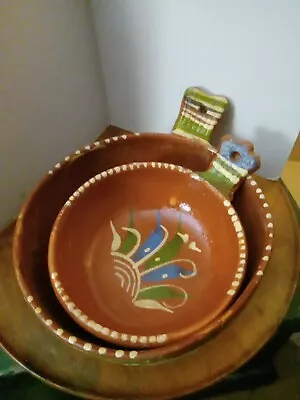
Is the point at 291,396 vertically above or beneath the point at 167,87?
beneath

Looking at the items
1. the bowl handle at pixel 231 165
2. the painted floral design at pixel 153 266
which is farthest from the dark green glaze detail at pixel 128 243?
the bowl handle at pixel 231 165

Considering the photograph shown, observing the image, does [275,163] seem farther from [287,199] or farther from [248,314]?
[248,314]

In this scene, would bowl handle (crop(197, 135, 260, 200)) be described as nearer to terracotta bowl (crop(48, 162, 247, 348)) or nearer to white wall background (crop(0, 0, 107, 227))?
terracotta bowl (crop(48, 162, 247, 348))

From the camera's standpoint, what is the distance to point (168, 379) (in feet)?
1.72

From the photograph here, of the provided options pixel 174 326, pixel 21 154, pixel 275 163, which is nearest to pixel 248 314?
pixel 174 326

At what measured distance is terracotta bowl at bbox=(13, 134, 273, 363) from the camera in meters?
0.51

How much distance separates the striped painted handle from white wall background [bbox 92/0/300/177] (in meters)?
0.01

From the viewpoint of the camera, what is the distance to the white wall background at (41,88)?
570 mm

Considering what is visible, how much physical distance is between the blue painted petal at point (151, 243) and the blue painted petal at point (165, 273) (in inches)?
1.1

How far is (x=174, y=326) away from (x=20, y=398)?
21 centimetres

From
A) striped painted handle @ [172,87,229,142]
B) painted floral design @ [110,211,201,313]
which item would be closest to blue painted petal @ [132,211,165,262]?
painted floral design @ [110,211,201,313]

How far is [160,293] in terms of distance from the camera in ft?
1.97

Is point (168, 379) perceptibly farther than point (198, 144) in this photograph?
No

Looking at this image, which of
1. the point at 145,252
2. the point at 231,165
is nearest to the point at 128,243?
the point at 145,252
